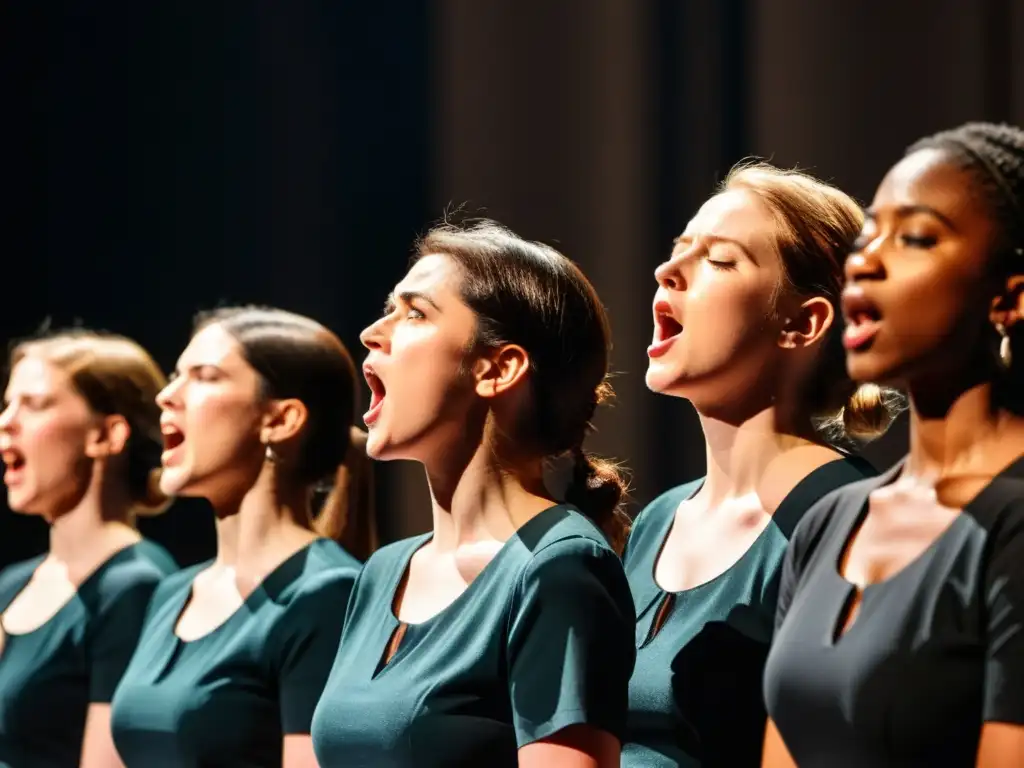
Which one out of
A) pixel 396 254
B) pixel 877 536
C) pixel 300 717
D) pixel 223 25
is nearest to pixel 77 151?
pixel 223 25

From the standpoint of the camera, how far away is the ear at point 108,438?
130 inches

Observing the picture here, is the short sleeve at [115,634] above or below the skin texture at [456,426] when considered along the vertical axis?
below

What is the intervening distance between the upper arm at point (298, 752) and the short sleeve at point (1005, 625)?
129 cm

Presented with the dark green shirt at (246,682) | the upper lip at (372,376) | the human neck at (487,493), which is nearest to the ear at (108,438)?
the dark green shirt at (246,682)

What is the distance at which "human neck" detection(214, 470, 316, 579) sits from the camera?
2.79 metres

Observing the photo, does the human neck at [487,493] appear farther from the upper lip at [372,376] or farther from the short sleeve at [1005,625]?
the short sleeve at [1005,625]

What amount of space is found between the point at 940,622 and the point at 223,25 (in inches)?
135

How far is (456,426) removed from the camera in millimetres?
2211

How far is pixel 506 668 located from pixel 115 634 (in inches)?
52.0

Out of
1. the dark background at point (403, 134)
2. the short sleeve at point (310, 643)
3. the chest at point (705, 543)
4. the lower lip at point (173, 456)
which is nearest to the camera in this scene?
the chest at point (705, 543)

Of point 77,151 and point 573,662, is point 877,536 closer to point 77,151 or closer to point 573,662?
point 573,662

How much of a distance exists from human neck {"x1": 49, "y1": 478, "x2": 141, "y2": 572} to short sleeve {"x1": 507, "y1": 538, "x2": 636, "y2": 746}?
1490 millimetres

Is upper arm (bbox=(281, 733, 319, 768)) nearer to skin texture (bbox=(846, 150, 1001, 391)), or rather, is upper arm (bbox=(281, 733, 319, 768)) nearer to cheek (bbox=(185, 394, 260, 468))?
cheek (bbox=(185, 394, 260, 468))

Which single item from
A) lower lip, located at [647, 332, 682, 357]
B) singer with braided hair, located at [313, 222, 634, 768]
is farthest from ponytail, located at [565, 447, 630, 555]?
lower lip, located at [647, 332, 682, 357]
